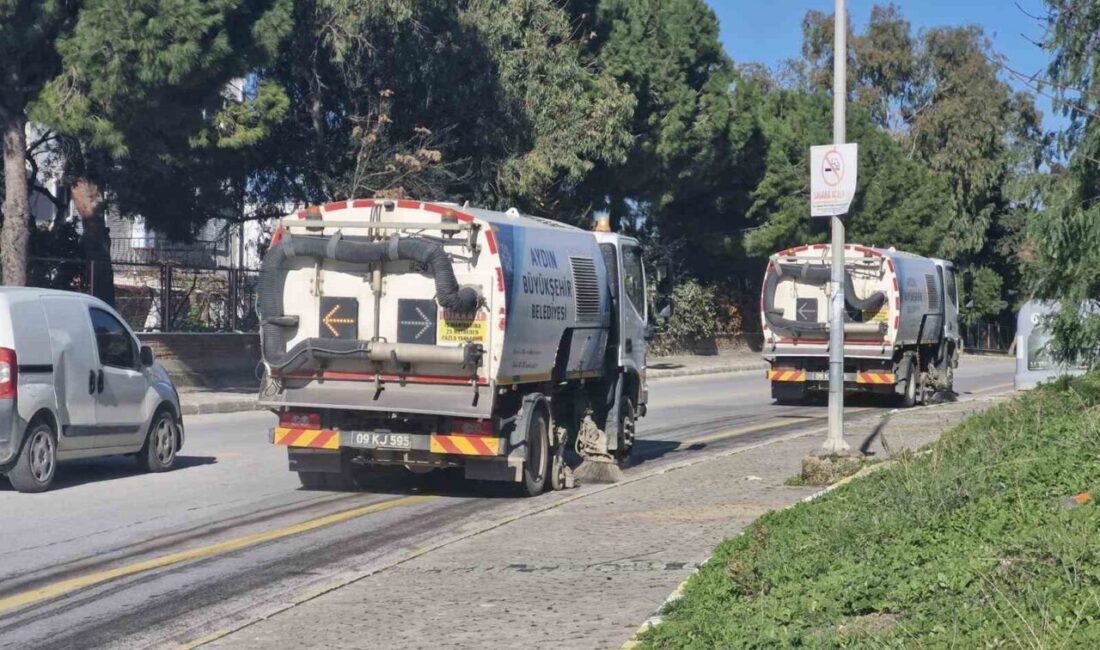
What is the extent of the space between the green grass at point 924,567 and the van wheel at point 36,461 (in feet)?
23.6

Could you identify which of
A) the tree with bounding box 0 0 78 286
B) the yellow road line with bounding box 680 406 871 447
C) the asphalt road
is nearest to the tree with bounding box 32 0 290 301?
the tree with bounding box 0 0 78 286

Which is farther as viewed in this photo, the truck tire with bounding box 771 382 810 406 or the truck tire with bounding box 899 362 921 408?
the truck tire with bounding box 899 362 921 408

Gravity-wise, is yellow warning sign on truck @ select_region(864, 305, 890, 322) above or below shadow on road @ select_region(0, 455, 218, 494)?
above

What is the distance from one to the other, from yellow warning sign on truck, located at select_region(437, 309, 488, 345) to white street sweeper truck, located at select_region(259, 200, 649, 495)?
0.04ft

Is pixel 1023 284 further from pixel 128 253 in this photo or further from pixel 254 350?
pixel 128 253

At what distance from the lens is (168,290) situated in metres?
29.2

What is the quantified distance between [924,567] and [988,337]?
Answer: 70670mm

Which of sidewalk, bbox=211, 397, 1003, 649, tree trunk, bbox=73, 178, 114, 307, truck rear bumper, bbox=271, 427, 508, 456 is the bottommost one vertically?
sidewalk, bbox=211, 397, 1003, 649

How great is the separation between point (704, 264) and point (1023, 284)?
120ft

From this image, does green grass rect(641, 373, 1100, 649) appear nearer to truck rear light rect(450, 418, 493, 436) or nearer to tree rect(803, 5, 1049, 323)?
truck rear light rect(450, 418, 493, 436)

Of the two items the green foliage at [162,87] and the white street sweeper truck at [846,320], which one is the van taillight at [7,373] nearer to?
the green foliage at [162,87]

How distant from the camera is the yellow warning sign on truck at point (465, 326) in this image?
510 inches

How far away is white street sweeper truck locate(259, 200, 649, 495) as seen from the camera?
12.9 metres

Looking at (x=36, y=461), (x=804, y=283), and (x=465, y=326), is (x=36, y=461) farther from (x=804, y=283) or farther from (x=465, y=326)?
(x=804, y=283)
